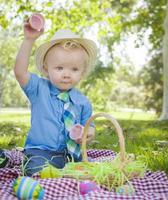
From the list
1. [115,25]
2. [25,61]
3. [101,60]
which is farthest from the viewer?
[101,60]

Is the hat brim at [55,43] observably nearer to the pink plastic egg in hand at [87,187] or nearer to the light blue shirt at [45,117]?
the light blue shirt at [45,117]

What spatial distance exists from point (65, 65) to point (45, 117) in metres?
0.46

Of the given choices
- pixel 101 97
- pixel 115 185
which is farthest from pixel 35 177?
pixel 101 97

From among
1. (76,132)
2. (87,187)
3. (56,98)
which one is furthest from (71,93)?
(87,187)

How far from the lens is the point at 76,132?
3523 mm

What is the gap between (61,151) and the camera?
3680 mm

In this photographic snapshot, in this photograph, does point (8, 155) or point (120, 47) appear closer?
point (8, 155)

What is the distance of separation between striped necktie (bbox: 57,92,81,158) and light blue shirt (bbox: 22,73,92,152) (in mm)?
34

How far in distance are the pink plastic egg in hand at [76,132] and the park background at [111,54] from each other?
2.27 feet

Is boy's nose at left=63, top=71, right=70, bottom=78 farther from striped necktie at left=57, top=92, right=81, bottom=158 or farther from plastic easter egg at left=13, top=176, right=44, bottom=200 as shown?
plastic easter egg at left=13, top=176, right=44, bottom=200

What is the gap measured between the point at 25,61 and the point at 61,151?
81cm

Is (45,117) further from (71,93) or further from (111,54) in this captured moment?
(111,54)

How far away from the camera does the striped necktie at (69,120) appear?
364cm

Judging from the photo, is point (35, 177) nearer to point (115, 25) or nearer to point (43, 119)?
point (43, 119)
